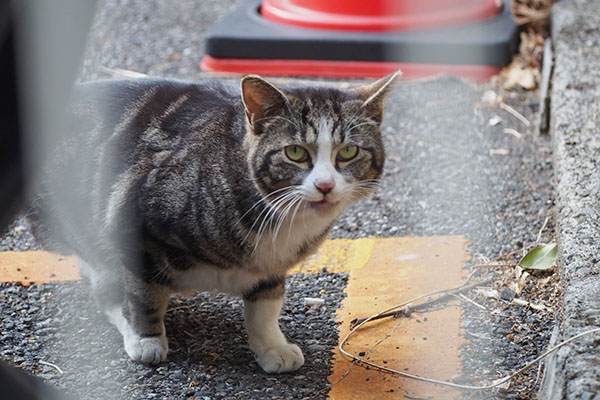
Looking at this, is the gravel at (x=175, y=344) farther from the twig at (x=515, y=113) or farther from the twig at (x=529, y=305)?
the twig at (x=515, y=113)

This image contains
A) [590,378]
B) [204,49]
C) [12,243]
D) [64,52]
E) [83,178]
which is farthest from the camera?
[204,49]

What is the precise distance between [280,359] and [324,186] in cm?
38

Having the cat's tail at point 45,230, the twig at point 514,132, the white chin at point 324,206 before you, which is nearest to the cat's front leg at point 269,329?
the white chin at point 324,206

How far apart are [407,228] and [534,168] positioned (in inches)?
20.2

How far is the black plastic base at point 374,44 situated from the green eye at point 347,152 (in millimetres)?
1511

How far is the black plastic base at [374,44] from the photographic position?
2979 mm

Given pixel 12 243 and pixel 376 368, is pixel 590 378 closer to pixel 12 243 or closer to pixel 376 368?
pixel 376 368

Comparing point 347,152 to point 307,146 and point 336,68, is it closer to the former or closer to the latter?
point 307,146

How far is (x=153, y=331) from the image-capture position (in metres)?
1.66

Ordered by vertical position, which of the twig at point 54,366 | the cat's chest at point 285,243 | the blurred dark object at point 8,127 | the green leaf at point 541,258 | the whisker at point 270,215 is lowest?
the twig at point 54,366

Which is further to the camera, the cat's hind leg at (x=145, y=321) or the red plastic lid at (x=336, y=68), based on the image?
the red plastic lid at (x=336, y=68)

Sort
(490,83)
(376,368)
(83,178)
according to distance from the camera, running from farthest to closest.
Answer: (490,83), (83,178), (376,368)

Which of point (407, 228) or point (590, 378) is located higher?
point (590, 378)

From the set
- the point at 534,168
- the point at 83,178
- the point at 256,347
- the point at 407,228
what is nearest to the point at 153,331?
the point at 256,347
